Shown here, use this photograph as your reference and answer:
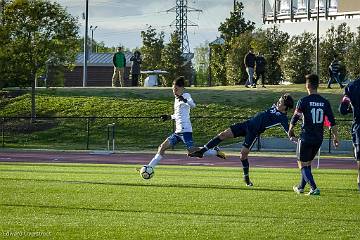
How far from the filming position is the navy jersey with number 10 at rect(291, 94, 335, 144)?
54.1ft

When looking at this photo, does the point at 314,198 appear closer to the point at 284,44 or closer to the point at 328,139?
the point at 328,139

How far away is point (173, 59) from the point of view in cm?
7675

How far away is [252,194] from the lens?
16.1 metres

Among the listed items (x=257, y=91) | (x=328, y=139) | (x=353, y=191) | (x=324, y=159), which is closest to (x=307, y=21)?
(x=257, y=91)

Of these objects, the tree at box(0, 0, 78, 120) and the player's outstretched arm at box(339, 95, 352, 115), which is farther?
the tree at box(0, 0, 78, 120)

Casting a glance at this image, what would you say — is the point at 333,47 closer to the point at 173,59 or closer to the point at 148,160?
the point at 173,59

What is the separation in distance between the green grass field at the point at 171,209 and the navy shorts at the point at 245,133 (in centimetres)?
83

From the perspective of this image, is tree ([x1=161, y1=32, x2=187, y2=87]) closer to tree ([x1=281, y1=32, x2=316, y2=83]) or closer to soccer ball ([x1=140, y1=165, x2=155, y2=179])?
tree ([x1=281, y1=32, x2=316, y2=83])

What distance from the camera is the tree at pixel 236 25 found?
74.3m

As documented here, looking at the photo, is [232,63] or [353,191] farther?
[232,63]

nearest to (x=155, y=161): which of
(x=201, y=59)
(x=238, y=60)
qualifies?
(x=238, y=60)

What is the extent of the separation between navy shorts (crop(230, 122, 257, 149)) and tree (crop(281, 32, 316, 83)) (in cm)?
4107

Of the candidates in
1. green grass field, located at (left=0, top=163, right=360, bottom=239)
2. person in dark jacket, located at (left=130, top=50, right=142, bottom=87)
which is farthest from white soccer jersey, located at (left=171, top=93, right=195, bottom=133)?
person in dark jacket, located at (left=130, top=50, right=142, bottom=87)

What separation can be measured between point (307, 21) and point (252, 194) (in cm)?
6377
